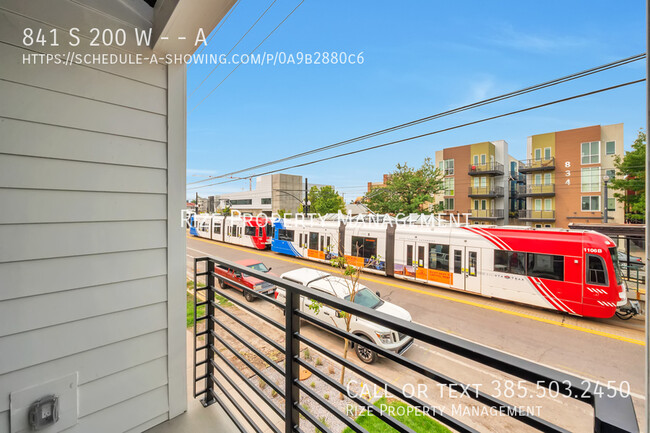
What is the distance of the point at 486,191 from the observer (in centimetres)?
1556

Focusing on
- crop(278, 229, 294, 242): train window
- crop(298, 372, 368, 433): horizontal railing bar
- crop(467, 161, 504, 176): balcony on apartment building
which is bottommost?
crop(278, 229, 294, 242): train window

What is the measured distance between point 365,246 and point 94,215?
7.29m

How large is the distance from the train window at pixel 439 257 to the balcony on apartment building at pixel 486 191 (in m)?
11.1

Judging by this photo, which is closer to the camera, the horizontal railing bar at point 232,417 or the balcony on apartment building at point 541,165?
the horizontal railing bar at point 232,417

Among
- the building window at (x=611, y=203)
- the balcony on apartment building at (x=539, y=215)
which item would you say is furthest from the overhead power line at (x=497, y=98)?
the balcony on apartment building at (x=539, y=215)

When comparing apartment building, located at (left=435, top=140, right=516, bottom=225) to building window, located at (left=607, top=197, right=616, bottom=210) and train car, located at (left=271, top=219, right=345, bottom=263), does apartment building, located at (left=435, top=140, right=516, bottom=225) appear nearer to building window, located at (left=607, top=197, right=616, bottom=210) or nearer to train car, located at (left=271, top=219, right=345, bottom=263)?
building window, located at (left=607, top=197, right=616, bottom=210)

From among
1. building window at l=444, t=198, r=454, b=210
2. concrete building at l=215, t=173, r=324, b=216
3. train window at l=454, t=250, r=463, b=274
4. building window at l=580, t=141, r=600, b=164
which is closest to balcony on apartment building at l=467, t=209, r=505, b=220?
building window at l=444, t=198, r=454, b=210

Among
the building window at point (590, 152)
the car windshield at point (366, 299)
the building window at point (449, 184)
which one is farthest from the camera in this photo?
the building window at point (449, 184)

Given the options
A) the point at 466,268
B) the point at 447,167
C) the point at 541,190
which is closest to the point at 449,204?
the point at 447,167

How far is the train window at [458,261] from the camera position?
6221mm

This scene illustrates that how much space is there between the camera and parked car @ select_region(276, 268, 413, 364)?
3.46 m

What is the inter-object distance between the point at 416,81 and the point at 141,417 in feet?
17.3

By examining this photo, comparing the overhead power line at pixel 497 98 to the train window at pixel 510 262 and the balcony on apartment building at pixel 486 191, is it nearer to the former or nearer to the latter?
the train window at pixel 510 262

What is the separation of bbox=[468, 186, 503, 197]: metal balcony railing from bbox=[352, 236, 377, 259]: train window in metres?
11.1
